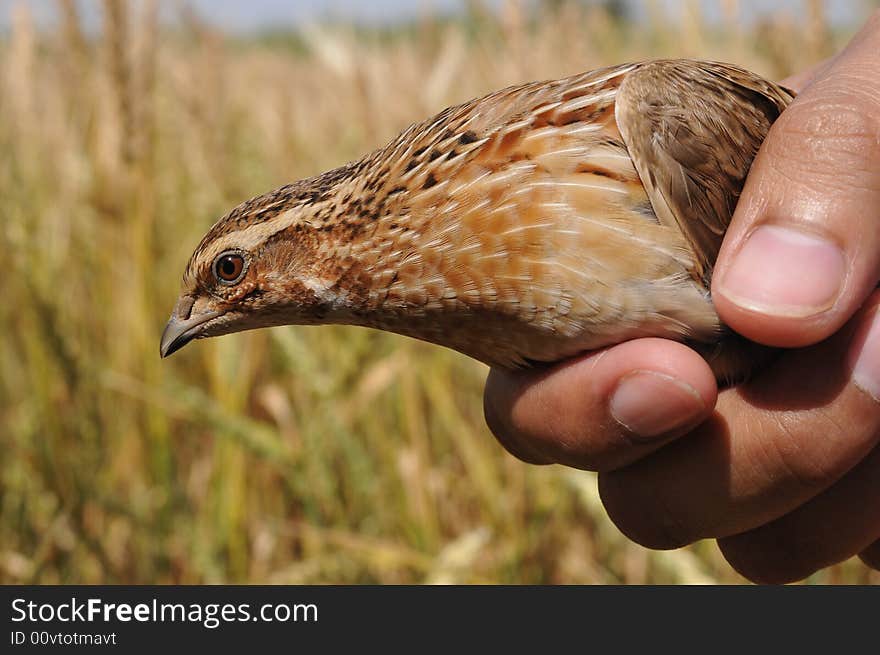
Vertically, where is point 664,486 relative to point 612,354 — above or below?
below

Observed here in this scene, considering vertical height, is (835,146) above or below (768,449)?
above

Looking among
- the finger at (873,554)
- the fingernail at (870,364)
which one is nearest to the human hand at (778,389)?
Result: the fingernail at (870,364)

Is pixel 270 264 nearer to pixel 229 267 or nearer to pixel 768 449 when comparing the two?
pixel 229 267

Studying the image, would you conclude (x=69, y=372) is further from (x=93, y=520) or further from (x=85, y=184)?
(x=85, y=184)

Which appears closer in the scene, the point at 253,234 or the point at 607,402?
the point at 607,402

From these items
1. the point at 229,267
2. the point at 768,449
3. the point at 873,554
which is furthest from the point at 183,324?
the point at 873,554

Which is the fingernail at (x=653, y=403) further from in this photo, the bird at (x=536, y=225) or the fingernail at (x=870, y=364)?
the fingernail at (x=870, y=364)

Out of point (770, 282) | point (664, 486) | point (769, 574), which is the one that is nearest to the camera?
point (770, 282)

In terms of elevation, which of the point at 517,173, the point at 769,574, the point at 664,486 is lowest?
the point at 769,574

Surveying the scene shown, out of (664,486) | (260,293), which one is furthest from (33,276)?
(664,486)
